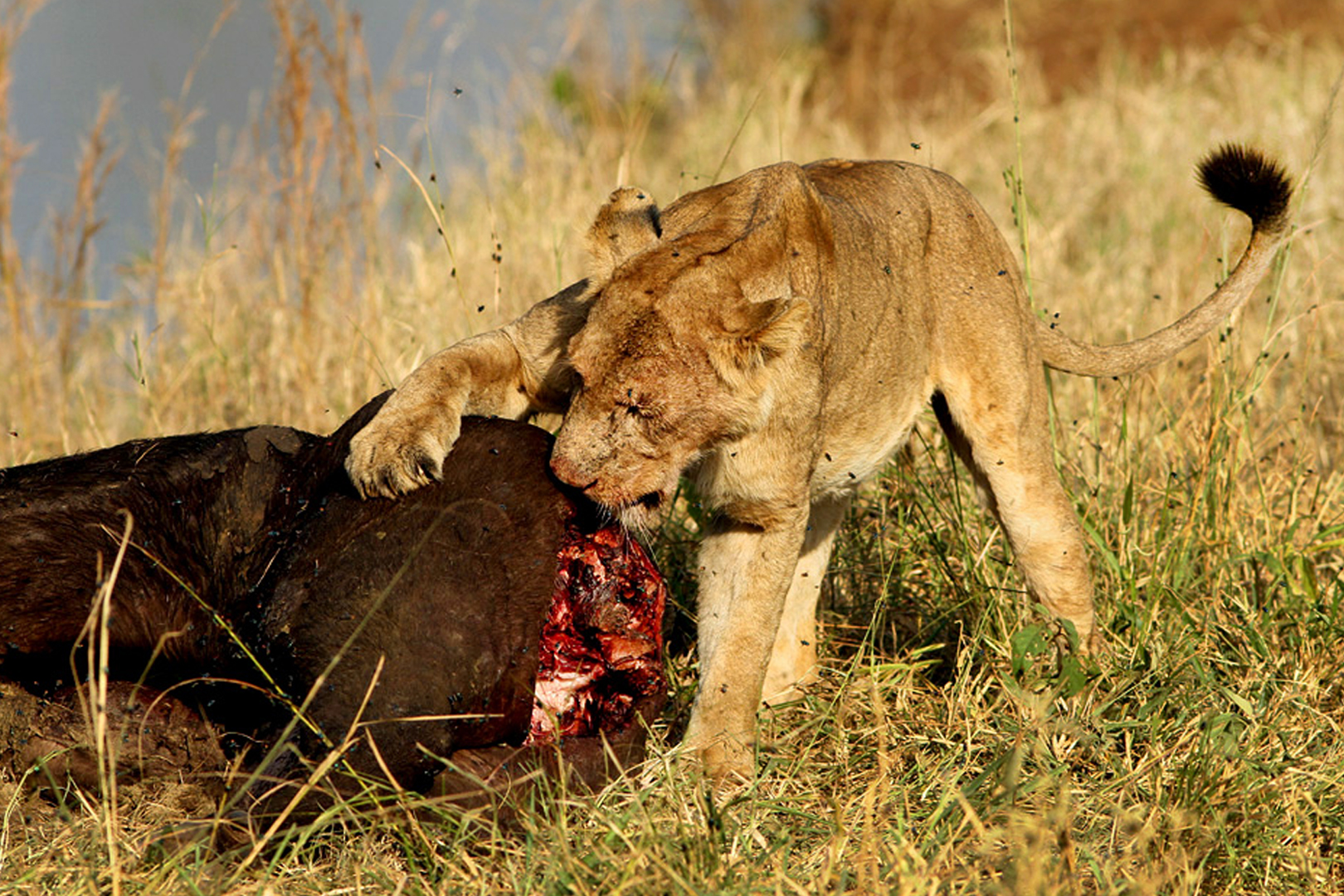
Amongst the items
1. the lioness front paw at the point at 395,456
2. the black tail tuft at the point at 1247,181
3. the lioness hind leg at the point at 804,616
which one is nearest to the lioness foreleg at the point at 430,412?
the lioness front paw at the point at 395,456

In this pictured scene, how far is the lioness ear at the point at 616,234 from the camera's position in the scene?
2.84 meters

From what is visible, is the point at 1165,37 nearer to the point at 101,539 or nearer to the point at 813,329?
the point at 813,329

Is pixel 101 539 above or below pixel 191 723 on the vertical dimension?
above

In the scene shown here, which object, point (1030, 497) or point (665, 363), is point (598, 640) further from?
point (1030, 497)

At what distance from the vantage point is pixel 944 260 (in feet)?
12.3

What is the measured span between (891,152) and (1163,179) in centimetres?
183

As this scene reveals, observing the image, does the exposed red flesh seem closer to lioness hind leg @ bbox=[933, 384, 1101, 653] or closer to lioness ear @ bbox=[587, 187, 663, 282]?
lioness ear @ bbox=[587, 187, 663, 282]

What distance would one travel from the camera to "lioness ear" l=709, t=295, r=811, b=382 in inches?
102

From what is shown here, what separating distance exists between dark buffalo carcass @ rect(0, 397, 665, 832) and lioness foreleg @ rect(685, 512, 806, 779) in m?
0.24

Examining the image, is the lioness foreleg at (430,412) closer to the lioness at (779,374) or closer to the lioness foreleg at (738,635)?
the lioness at (779,374)

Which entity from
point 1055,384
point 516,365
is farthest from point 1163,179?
point 516,365

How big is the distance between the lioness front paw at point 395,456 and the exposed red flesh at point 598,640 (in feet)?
1.02

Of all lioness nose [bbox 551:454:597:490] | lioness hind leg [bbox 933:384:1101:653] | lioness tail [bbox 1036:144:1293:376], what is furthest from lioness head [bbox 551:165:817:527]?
lioness tail [bbox 1036:144:1293:376]

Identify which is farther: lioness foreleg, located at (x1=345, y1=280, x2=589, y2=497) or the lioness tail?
the lioness tail
